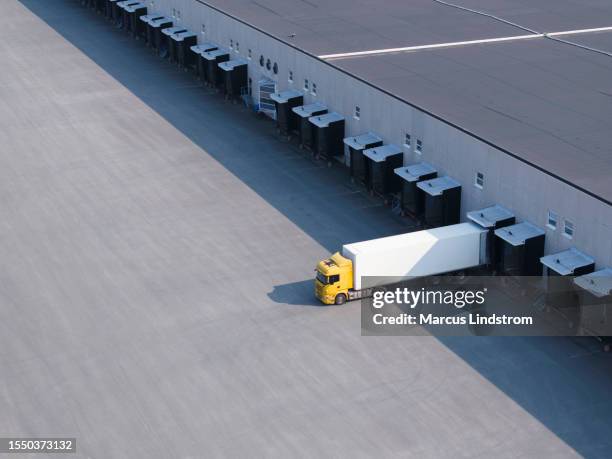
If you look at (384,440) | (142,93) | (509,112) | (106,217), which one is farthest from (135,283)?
(142,93)

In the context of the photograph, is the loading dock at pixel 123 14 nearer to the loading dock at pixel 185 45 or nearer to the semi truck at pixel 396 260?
the loading dock at pixel 185 45

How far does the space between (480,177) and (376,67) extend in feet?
37.9

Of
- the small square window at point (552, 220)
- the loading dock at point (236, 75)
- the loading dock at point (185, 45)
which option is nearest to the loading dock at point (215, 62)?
the loading dock at point (236, 75)

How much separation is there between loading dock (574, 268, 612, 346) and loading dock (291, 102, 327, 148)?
2029 cm

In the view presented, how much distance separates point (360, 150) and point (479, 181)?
25.0 ft

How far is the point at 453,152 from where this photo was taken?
4475 centimetres

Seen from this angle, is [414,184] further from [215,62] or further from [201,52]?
[201,52]

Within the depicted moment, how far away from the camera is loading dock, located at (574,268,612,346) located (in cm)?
3653

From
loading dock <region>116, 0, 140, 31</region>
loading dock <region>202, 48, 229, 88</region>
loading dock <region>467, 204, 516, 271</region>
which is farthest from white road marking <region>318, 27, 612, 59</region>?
loading dock <region>116, 0, 140, 31</region>

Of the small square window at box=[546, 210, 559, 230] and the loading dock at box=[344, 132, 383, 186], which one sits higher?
the small square window at box=[546, 210, 559, 230]

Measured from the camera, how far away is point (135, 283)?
1674 inches

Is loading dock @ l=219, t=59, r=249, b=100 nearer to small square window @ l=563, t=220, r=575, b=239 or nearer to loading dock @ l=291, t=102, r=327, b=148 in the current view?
loading dock @ l=291, t=102, r=327, b=148

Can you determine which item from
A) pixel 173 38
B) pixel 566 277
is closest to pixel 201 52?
pixel 173 38

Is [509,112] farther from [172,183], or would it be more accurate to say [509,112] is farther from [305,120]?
[172,183]
